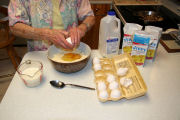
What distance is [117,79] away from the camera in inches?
32.5

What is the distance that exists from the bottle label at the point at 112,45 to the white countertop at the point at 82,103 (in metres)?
0.19

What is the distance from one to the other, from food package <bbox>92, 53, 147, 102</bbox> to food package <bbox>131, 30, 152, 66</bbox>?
0.14 feet

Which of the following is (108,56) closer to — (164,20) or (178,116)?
(178,116)

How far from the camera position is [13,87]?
81 centimetres

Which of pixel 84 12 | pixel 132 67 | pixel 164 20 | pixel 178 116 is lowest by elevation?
pixel 178 116

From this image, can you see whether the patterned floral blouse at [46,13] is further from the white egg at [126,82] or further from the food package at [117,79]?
the white egg at [126,82]

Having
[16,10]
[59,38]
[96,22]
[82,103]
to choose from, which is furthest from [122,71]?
[96,22]

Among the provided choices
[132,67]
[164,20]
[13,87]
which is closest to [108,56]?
[132,67]

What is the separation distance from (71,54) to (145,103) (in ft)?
1.52

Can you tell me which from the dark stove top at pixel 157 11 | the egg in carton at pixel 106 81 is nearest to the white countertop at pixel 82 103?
the egg in carton at pixel 106 81

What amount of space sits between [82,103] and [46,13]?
685 millimetres

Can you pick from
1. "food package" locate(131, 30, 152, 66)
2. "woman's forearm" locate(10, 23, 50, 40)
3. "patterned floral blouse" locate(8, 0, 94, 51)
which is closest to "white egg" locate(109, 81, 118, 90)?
"food package" locate(131, 30, 152, 66)

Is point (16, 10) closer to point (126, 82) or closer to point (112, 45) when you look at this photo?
point (112, 45)

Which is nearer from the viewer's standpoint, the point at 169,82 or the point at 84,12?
the point at 169,82
